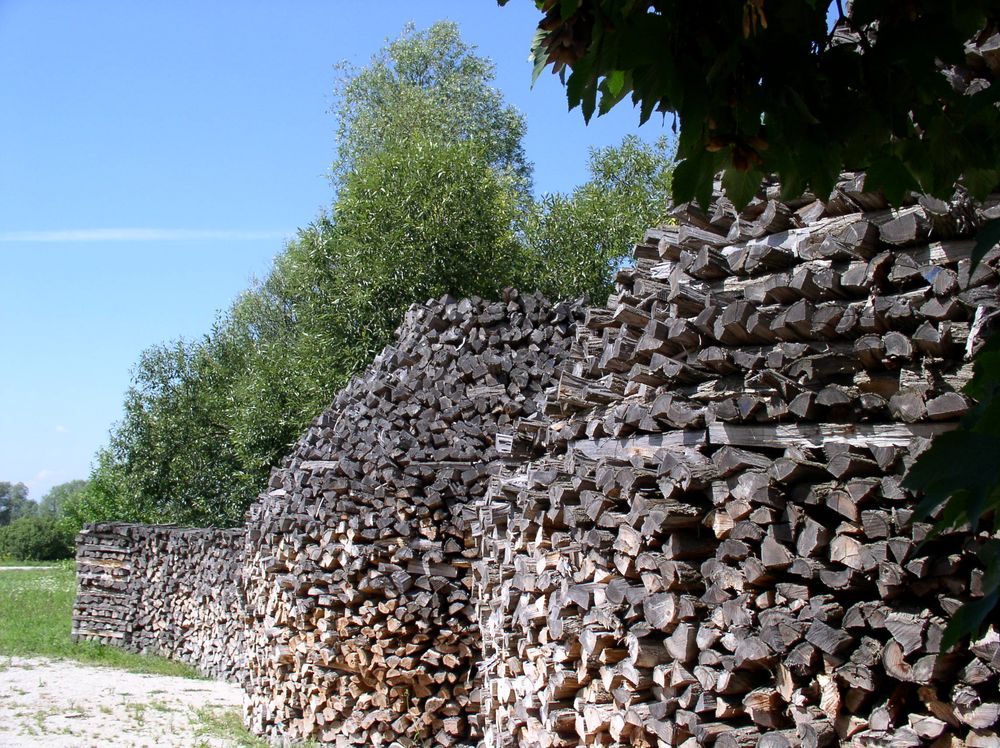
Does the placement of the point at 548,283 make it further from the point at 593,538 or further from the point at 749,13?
the point at 749,13

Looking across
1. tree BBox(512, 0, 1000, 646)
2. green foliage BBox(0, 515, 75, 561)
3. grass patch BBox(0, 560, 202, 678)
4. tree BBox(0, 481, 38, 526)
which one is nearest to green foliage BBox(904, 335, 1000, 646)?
tree BBox(512, 0, 1000, 646)

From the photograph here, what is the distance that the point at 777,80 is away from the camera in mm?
2068

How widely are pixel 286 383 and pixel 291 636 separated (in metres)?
8.32

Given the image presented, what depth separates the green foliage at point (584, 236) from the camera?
49.4 ft

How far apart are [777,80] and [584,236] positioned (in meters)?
13.4

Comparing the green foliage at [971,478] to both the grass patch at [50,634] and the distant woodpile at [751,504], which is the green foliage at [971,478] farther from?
the grass patch at [50,634]

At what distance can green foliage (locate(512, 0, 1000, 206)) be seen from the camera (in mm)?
2014

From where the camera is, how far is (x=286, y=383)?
53.2 feet

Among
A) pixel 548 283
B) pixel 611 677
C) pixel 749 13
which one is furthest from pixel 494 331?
pixel 749 13

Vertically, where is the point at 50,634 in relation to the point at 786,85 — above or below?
below

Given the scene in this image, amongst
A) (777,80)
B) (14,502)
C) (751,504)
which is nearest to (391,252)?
(751,504)

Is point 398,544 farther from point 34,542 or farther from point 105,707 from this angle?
point 34,542

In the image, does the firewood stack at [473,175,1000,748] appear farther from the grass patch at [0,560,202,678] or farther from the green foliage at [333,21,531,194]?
the green foliage at [333,21,531,194]

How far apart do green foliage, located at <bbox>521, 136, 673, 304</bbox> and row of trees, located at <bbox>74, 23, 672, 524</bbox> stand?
0.07ft
